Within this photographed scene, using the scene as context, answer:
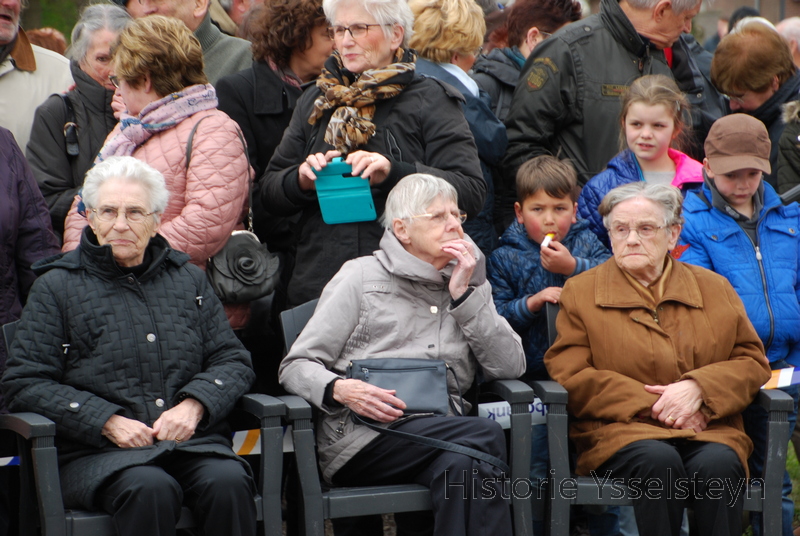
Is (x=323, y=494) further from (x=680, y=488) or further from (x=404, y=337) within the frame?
(x=680, y=488)

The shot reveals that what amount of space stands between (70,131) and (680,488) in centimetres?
293

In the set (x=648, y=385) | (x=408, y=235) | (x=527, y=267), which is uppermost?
(x=408, y=235)

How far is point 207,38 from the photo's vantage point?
522 cm

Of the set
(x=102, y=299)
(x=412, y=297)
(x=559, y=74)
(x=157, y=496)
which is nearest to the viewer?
(x=157, y=496)

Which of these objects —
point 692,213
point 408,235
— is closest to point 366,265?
point 408,235

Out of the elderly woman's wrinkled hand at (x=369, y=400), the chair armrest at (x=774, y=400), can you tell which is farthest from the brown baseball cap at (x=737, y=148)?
the elderly woman's wrinkled hand at (x=369, y=400)

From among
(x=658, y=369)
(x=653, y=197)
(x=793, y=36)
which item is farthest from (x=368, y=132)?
(x=793, y=36)

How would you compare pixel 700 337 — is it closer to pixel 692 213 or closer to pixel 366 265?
pixel 692 213

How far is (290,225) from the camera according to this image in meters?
4.41

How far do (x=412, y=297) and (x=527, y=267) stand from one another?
0.76 meters

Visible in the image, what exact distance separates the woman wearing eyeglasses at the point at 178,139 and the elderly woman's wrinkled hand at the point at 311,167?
29cm

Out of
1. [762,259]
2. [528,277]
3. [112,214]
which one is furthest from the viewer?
[528,277]

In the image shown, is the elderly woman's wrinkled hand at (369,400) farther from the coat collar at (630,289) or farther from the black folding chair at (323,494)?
the coat collar at (630,289)

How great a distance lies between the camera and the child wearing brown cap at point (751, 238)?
4234 mm
